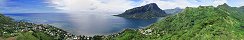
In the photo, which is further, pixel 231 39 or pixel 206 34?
pixel 206 34

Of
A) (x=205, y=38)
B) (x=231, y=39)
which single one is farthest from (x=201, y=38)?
(x=231, y=39)

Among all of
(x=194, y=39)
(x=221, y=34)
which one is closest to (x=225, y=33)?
(x=221, y=34)

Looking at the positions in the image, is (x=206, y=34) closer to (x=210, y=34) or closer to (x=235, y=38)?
(x=210, y=34)

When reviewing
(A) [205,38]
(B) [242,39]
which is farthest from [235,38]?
(A) [205,38]

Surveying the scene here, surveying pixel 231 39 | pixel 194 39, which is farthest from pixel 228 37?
pixel 194 39

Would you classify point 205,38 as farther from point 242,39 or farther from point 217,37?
point 242,39

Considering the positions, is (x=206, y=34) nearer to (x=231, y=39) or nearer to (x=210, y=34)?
(x=210, y=34)

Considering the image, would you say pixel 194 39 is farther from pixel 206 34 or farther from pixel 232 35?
pixel 232 35
